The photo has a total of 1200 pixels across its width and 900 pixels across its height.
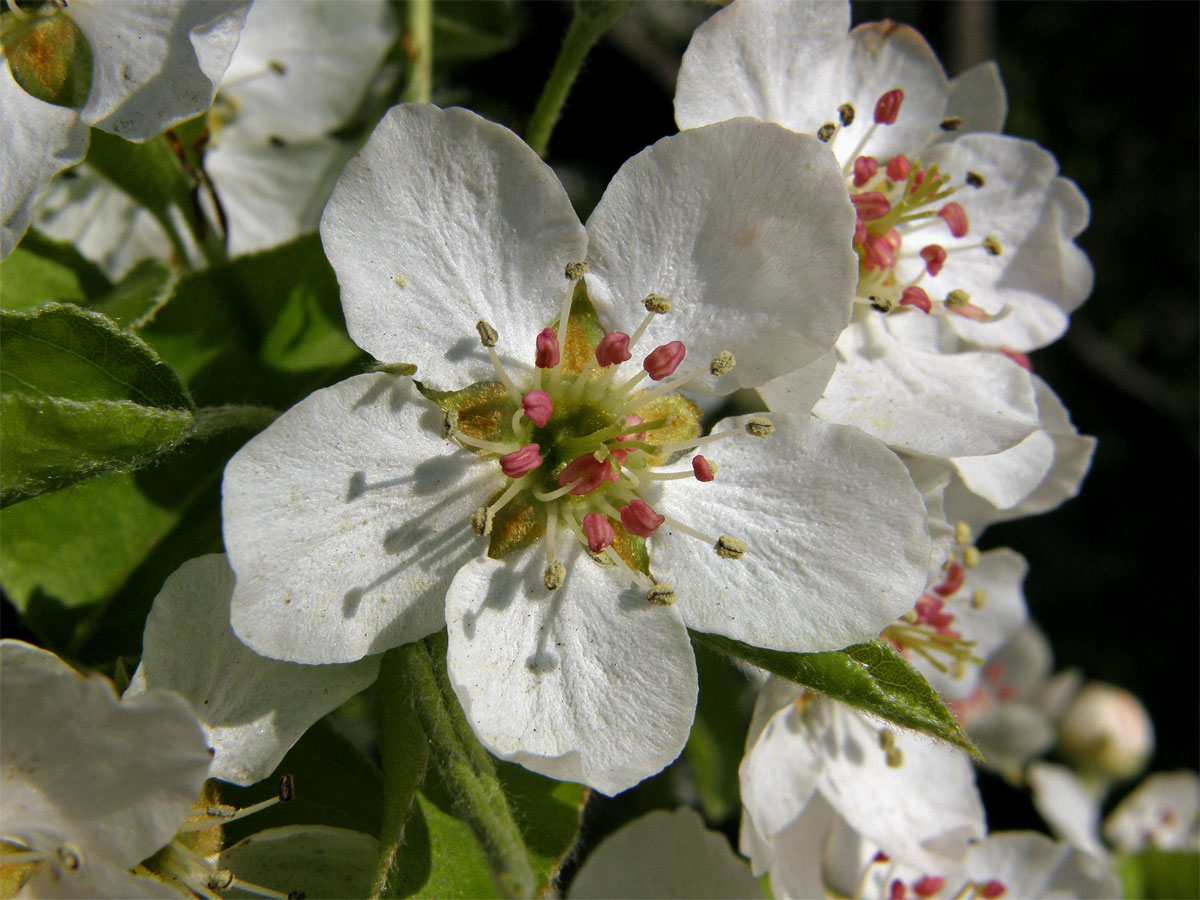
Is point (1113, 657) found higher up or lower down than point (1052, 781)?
lower down

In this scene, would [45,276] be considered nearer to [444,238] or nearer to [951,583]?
[444,238]

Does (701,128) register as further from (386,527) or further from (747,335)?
(386,527)

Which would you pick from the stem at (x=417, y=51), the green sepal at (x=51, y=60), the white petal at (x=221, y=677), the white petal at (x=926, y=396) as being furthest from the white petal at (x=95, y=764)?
the stem at (x=417, y=51)

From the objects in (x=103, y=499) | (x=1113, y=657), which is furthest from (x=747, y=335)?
(x=1113, y=657)

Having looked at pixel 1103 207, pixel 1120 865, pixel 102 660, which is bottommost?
pixel 1120 865

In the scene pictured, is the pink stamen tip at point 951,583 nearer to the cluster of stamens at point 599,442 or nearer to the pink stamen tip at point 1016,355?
the pink stamen tip at point 1016,355

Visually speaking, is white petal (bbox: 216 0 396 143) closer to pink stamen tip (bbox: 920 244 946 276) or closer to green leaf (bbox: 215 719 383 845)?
pink stamen tip (bbox: 920 244 946 276)

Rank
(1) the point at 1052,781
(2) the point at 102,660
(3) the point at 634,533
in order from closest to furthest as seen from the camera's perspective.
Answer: (3) the point at 634,533 → (2) the point at 102,660 → (1) the point at 1052,781
